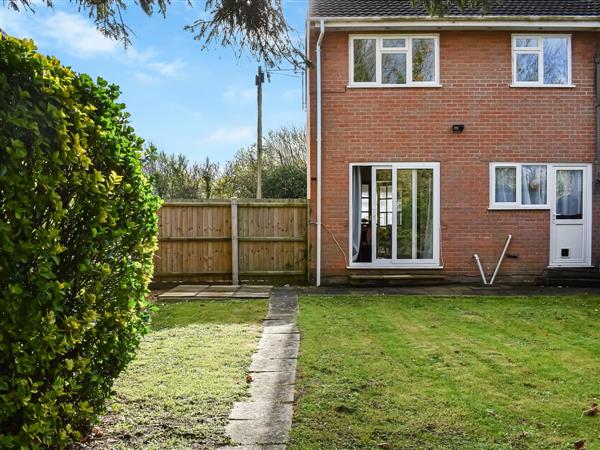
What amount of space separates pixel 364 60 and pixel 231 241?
4.70 metres

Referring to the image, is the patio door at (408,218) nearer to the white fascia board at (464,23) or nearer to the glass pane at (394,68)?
the glass pane at (394,68)

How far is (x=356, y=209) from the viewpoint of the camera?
37.5ft

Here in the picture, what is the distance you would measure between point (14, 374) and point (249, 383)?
2085mm

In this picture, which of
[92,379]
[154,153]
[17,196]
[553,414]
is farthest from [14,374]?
[553,414]

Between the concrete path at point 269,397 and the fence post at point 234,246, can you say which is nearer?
the concrete path at point 269,397

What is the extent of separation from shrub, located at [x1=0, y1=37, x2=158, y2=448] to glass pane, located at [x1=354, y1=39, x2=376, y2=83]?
860cm

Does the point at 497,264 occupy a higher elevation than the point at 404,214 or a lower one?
lower

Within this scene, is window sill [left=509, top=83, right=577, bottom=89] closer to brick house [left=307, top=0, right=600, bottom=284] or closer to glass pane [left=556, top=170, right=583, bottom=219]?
brick house [left=307, top=0, right=600, bottom=284]

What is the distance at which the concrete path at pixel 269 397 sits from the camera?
3222 millimetres

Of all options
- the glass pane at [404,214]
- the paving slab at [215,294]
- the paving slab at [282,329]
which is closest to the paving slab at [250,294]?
the paving slab at [215,294]

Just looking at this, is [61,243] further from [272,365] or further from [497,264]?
[497,264]

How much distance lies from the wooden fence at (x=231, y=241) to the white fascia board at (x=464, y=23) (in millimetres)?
3766

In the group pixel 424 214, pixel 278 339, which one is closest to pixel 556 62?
pixel 424 214

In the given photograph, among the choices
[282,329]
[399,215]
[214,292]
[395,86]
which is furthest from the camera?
[399,215]
